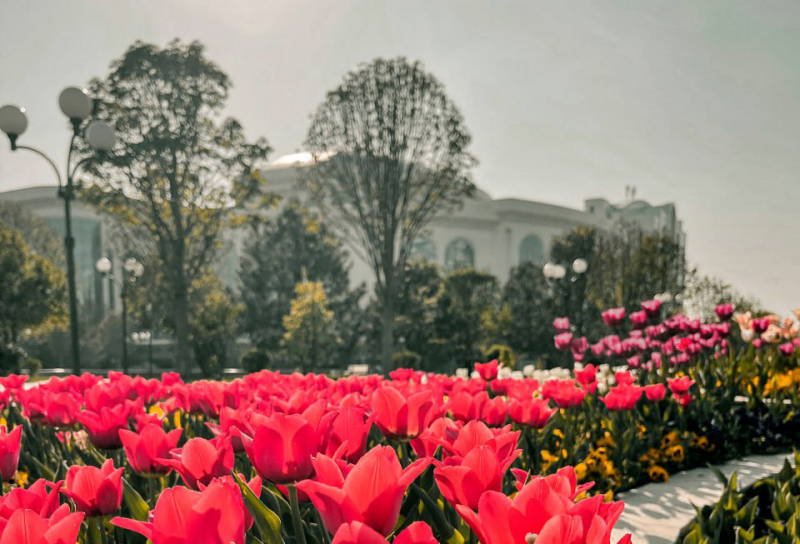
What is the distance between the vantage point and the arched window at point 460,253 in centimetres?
6672

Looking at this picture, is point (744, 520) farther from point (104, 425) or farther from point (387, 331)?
point (387, 331)

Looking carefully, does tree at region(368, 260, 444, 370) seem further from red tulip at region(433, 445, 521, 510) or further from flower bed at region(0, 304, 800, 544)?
red tulip at region(433, 445, 521, 510)

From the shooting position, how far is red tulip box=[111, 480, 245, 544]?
1.03 metres

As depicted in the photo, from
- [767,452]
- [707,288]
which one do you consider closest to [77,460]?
[767,452]

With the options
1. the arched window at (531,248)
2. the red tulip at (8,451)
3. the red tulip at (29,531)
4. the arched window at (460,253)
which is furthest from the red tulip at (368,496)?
the arched window at (531,248)

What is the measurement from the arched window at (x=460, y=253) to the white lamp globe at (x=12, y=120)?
56.8 metres

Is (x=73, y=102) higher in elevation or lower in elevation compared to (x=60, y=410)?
higher

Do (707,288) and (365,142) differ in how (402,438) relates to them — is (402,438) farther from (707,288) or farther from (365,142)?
(707,288)

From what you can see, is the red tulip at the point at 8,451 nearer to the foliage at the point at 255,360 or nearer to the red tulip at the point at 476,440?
the red tulip at the point at 476,440

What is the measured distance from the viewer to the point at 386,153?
17938 millimetres

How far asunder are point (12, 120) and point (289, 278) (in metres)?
32.2

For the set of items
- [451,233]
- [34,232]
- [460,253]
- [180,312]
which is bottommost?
[180,312]

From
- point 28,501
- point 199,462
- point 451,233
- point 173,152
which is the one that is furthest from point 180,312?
point 451,233

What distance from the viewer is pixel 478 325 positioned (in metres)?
37.3
